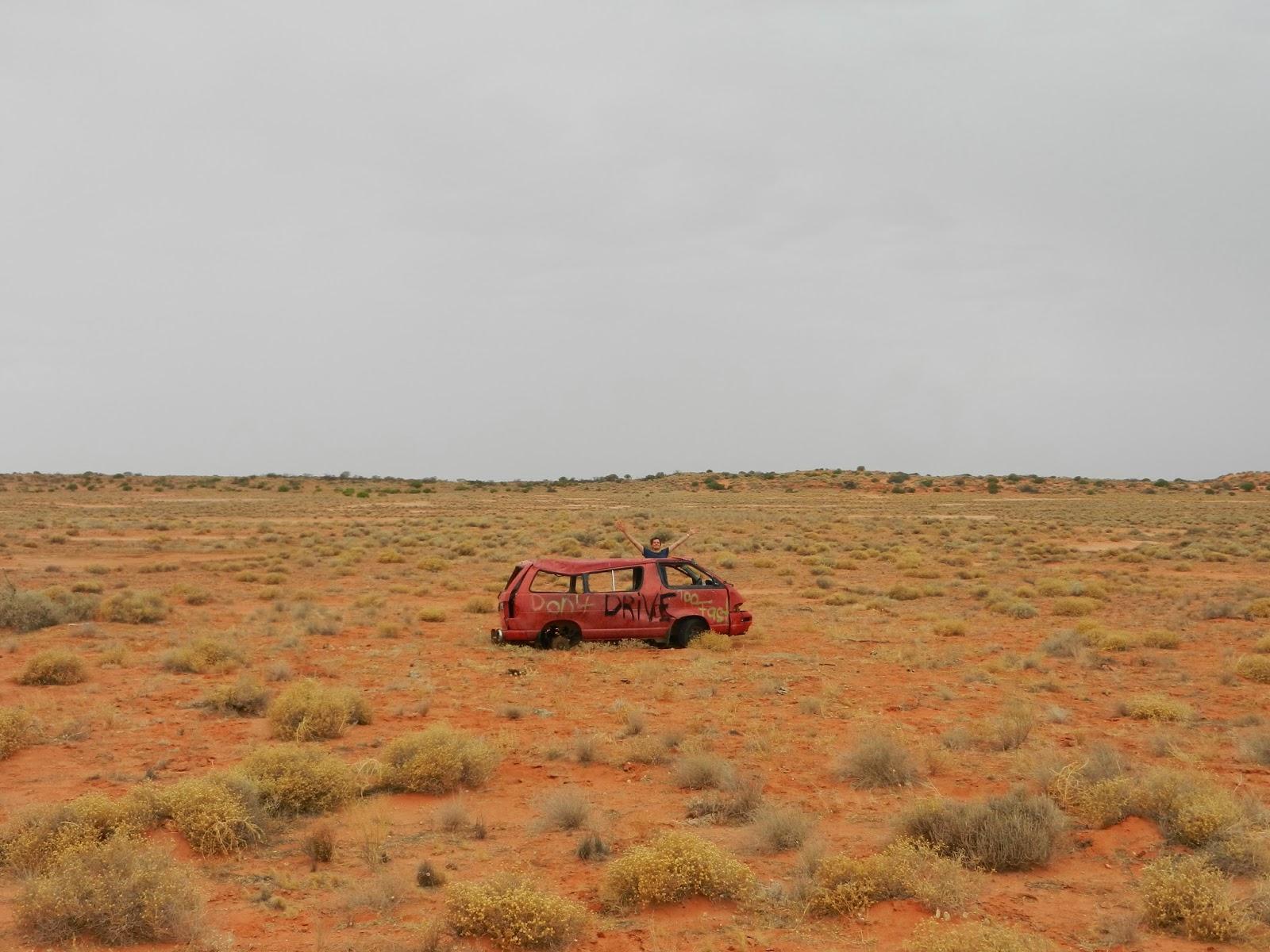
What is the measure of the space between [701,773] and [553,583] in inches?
378

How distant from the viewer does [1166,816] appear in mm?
8180

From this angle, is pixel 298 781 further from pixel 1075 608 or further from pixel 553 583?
pixel 1075 608

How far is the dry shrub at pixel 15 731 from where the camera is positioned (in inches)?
410

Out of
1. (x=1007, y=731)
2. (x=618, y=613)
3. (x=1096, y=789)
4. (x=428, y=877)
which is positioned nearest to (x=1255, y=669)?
(x=1007, y=731)

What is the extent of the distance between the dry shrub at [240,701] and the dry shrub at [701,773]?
5.85 metres

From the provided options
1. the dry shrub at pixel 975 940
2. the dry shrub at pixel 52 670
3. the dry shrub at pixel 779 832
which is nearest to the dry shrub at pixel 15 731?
the dry shrub at pixel 52 670

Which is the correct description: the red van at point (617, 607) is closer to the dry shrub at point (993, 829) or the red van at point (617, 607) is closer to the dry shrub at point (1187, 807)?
the dry shrub at point (993, 829)

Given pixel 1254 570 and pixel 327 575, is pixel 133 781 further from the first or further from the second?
pixel 1254 570

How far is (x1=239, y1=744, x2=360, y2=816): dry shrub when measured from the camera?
8.63m

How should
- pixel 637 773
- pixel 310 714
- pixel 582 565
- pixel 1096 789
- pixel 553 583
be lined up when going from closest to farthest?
pixel 1096 789 → pixel 637 773 → pixel 310 714 → pixel 582 565 → pixel 553 583

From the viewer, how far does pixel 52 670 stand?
1398cm

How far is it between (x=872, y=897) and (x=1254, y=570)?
28.8m

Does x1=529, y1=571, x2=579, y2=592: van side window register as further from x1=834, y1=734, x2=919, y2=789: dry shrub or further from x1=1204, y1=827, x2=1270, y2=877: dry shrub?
x1=1204, y1=827, x2=1270, y2=877: dry shrub

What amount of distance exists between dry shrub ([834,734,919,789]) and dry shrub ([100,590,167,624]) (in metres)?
15.2
